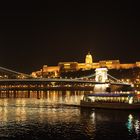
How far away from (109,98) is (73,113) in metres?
5.52

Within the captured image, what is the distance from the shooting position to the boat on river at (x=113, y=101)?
3829cm

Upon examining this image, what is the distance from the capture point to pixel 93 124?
29656 millimetres

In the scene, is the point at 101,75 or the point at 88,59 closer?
the point at 101,75

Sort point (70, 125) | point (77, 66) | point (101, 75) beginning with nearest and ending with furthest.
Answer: point (70, 125)
point (101, 75)
point (77, 66)

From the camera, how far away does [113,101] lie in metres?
40.5

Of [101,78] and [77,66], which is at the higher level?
[77,66]

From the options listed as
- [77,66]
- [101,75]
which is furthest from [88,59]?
[101,75]

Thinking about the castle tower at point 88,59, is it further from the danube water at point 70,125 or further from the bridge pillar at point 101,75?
the danube water at point 70,125

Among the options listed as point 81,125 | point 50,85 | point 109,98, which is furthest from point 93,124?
point 50,85

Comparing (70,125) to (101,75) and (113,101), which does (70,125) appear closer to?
(113,101)

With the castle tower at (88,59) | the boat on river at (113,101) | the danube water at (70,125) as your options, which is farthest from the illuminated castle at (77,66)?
the danube water at (70,125)

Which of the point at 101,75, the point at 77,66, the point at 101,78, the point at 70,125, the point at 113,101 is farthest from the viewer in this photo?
the point at 77,66

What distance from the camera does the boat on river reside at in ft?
126

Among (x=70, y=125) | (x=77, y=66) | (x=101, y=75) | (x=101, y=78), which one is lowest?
(x=70, y=125)
